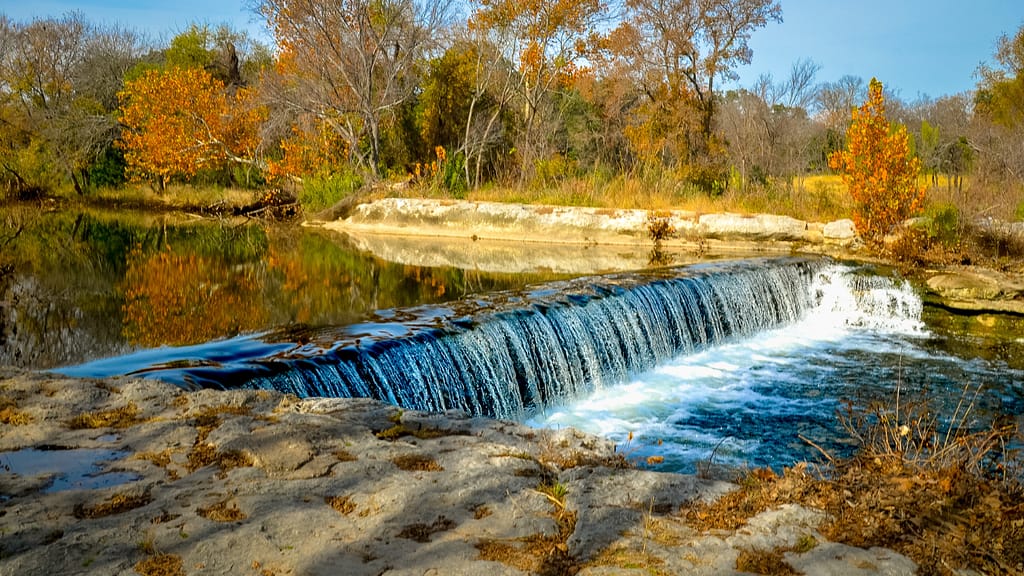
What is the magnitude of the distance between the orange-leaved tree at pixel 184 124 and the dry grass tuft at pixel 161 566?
24.4 meters

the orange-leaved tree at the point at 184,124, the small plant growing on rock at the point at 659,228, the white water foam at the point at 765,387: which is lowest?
the white water foam at the point at 765,387

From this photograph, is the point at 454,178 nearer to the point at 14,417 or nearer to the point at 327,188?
the point at 327,188

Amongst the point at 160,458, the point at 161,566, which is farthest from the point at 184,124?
the point at 161,566

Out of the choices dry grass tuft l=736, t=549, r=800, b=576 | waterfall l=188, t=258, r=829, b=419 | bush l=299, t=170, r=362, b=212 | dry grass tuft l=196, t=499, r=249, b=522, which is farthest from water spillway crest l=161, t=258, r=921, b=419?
bush l=299, t=170, r=362, b=212

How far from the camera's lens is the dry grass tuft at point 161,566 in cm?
239

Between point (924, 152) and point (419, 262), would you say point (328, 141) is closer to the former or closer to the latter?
point (419, 262)

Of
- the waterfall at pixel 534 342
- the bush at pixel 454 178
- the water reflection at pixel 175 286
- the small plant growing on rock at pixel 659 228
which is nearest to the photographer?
the waterfall at pixel 534 342

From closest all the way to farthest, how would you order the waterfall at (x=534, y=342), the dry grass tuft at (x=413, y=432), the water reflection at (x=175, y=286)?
1. the dry grass tuft at (x=413, y=432)
2. the waterfall at (x=534, y=342)
3. the water reflection at (x=175, y=286)

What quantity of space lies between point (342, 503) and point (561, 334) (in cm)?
548

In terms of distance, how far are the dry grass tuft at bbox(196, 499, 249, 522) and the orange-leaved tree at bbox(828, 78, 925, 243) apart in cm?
1413

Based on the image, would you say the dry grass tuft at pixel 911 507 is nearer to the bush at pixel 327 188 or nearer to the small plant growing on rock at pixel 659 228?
the small plant growing on rock at pixel 659 228

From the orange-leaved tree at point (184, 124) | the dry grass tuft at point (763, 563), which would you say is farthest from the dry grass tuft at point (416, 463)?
the orange-leaved tree at point (184, 124)

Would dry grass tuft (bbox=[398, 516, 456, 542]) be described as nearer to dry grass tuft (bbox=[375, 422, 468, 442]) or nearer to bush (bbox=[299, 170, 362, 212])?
dry grass tuft (bbox=[375, 422, 468, 442])

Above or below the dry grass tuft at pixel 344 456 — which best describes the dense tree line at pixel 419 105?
above
